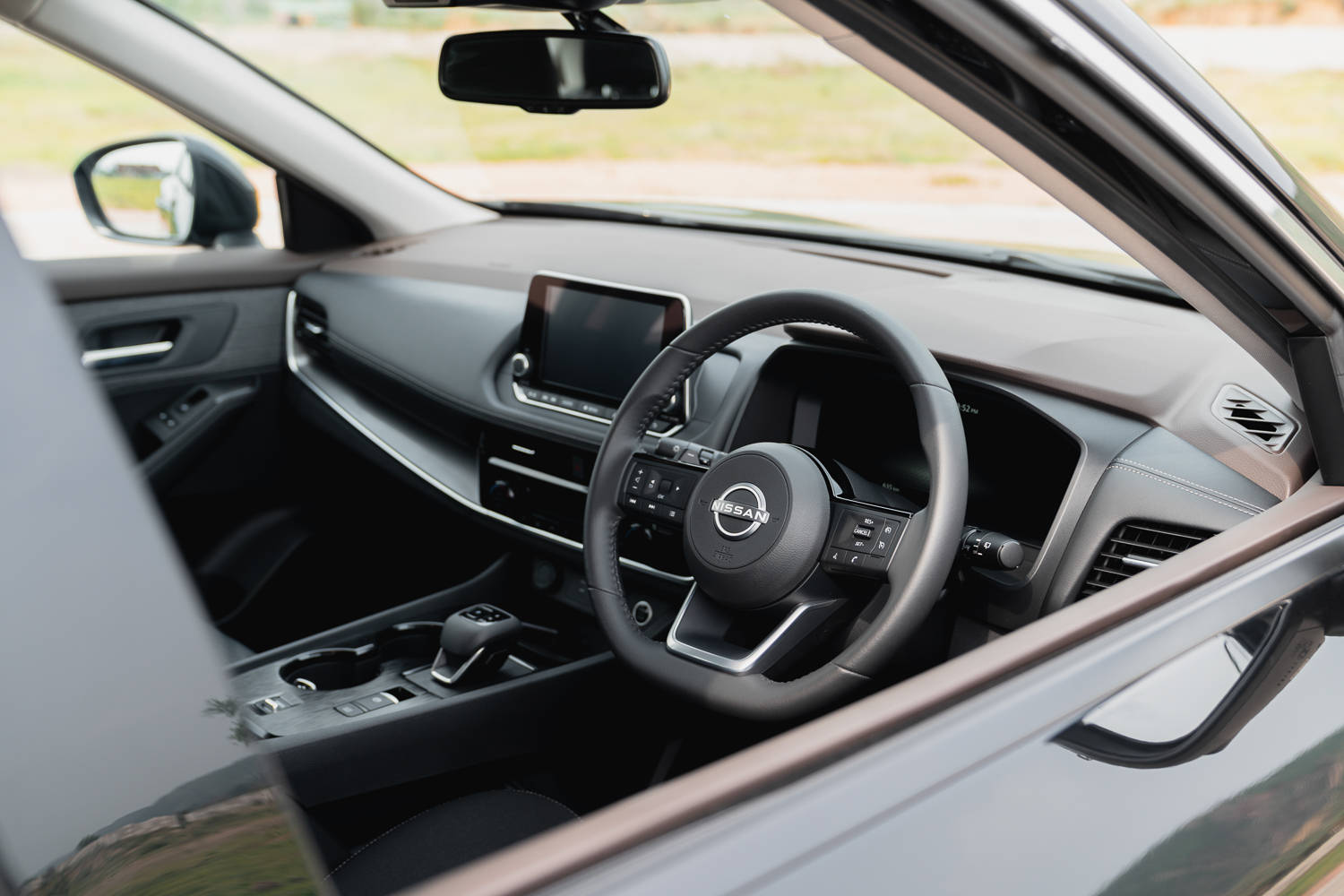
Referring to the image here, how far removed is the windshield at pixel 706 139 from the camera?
4324mm

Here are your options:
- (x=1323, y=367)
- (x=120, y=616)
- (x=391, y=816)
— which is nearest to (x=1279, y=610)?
(x=1323, y=367)

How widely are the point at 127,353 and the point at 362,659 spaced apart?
1165 millimetres

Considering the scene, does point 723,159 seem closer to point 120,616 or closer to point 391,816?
point 391,816

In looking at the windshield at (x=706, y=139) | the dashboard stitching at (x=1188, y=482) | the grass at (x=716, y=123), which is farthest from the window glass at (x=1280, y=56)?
the dashboard stitching at (x=1188, y=482)

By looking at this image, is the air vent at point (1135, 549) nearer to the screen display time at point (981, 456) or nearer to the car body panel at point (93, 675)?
the screen display time at point (981, 456)

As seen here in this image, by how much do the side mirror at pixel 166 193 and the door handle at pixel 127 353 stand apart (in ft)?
1.09

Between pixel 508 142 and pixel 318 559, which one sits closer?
pixel 318 559

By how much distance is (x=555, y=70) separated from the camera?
215 centimetres

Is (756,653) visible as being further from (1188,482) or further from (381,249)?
(381,249)

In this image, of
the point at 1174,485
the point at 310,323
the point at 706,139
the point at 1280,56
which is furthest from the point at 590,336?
the point at 1280,56

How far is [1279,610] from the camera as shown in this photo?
49.6 inches

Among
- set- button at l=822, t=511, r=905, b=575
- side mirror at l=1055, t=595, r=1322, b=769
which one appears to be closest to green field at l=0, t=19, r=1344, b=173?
set- button at l=822, t=511, r=905, b=575

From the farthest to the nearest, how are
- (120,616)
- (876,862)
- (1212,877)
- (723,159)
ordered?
(723,159)
(1212,877)
(876,862)
(120,616)

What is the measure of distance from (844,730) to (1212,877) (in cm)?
43
